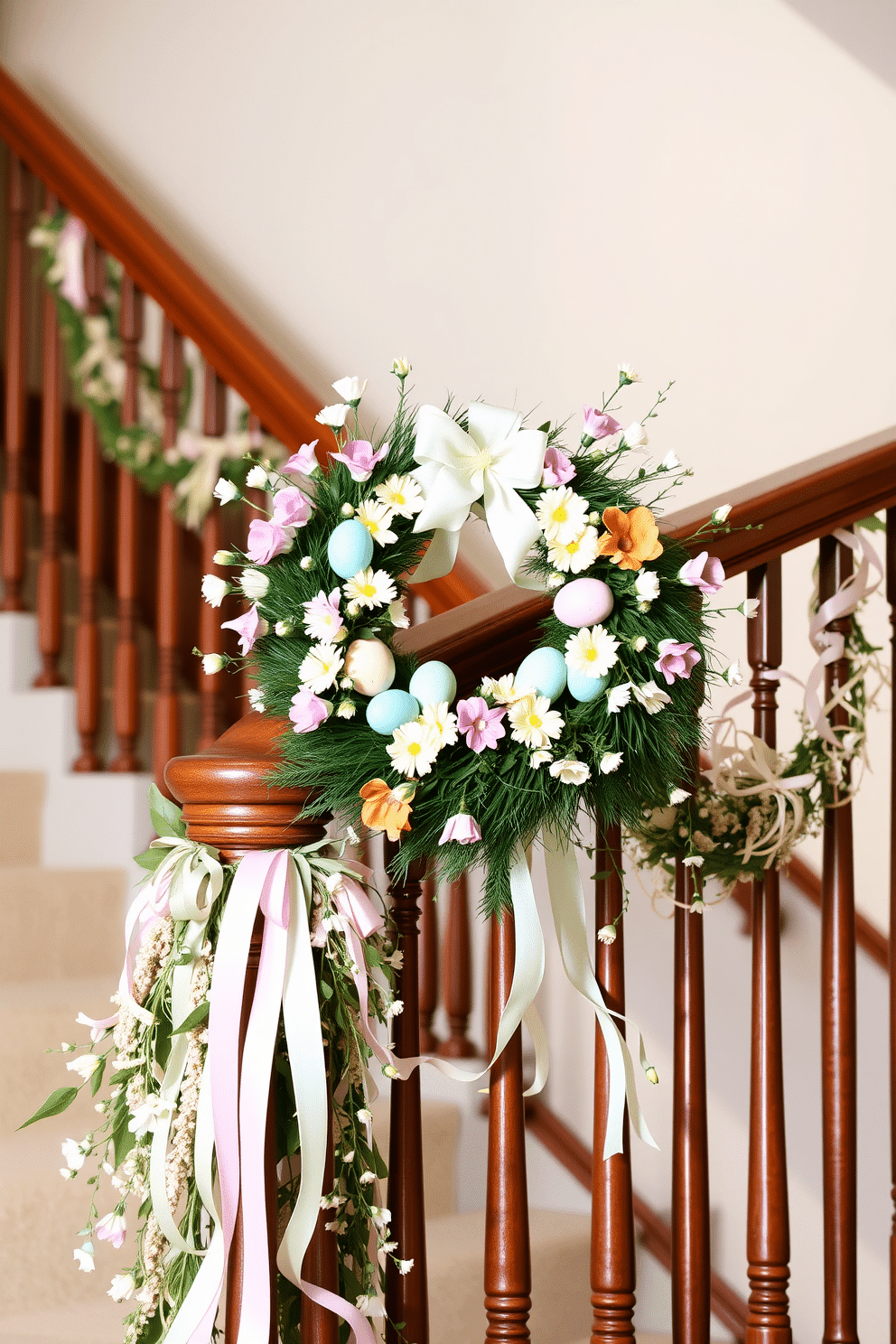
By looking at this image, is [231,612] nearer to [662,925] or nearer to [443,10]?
[662,925]

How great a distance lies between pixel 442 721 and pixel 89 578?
5.74ft

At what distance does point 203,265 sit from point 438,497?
7.00 feet

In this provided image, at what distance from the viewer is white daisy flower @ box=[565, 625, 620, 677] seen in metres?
0.79

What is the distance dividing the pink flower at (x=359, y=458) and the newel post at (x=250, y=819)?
0.56ft

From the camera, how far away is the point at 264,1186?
2.51 ft

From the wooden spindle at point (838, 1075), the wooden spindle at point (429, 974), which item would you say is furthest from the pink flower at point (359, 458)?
the wooden spindle at point (429, 974)

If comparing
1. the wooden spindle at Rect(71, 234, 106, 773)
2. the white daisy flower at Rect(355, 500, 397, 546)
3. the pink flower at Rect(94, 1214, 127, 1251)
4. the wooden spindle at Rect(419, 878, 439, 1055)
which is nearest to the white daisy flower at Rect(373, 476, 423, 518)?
the white daisy flower at Rect(355, 500, 397, 546)

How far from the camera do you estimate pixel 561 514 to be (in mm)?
817

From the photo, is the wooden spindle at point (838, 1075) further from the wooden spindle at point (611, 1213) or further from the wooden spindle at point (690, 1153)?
the wooden spindle at point (611, 1213)

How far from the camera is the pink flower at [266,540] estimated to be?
2.61 feet

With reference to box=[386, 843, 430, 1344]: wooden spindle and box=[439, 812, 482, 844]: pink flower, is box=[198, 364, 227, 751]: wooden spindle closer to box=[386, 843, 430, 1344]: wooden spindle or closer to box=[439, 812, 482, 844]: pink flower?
box=[386, 843, 430, 1344]: wooden spindle

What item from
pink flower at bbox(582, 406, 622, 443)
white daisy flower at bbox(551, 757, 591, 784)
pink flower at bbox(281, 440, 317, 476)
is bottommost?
white daisy flower at bbox(551, 757, 591, 784)

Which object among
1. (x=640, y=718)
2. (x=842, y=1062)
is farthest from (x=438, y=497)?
(x=842, y=1062)

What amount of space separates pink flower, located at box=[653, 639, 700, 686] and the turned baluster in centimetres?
181
